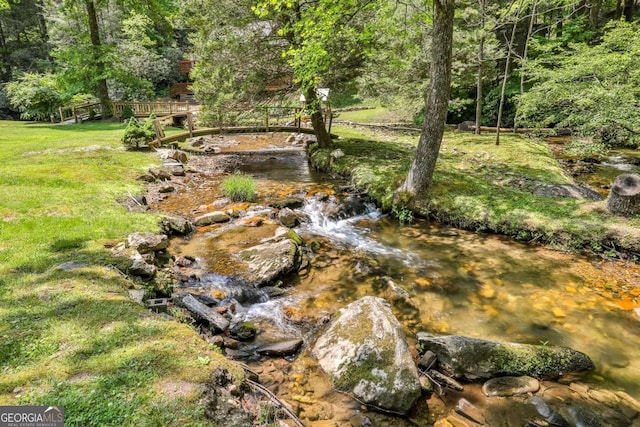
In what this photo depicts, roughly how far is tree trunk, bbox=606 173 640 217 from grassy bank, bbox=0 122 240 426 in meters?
7.73

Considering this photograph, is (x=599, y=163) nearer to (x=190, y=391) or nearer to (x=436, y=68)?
(x=436, y=68)

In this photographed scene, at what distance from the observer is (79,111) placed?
23.2 metres

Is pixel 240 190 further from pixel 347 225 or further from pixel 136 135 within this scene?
pixel 136 135

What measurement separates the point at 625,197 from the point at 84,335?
883 centimetres

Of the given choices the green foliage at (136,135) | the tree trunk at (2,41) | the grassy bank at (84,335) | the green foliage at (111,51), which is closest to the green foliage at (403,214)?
the grassy bank at (84,335)

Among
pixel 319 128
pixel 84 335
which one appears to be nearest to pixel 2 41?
pixel 319 128

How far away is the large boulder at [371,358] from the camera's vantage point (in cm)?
331

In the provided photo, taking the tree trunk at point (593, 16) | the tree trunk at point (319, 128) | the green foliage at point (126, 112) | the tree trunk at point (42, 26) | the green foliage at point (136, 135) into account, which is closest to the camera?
the tree trunk at point (319, 128)

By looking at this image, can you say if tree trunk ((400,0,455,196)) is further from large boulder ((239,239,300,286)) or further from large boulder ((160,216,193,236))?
large boulder ((160,216,193,236))

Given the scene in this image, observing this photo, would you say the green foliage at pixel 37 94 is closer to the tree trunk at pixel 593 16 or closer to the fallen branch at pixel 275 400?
the fallen branch at pixel 275 400

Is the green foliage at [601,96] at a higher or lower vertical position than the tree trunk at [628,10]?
lower

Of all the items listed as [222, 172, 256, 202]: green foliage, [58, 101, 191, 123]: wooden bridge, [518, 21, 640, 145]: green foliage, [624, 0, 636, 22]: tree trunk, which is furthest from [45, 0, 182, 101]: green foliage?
[624, 0, 636, 22]: tree trunk

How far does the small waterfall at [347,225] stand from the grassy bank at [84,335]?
363 centimetres

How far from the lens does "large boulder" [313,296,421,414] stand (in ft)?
10.9
